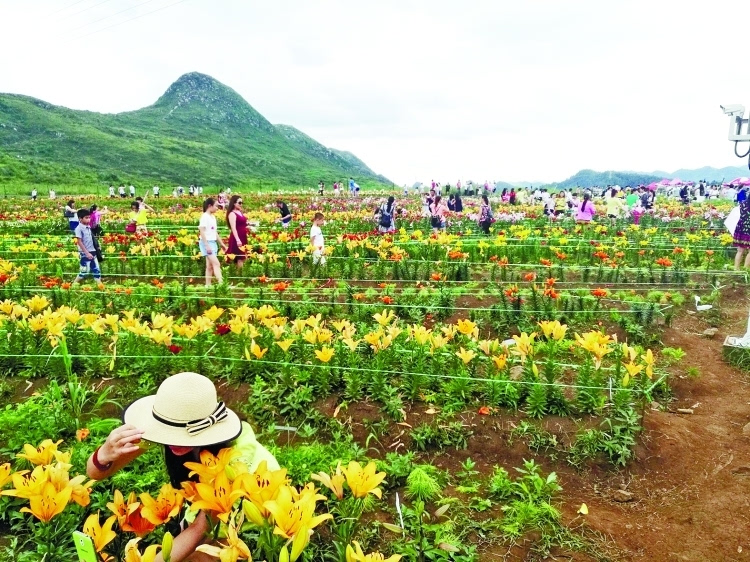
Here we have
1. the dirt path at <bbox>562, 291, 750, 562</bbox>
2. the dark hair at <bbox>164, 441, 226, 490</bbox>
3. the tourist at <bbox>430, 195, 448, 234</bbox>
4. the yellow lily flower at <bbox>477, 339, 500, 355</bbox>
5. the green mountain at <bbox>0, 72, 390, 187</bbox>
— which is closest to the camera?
the dark hair at <bbox>164, 441, 226, 490</bbox>

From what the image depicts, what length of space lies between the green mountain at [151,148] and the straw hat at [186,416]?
51.9m

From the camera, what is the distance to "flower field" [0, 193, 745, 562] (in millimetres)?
2135

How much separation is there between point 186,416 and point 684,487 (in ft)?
10.1

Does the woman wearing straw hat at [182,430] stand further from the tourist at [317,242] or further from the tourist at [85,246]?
the tourist at [85,246]

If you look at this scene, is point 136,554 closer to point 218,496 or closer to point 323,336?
point 218,496

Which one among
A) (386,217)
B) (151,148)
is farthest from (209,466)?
(151,148)

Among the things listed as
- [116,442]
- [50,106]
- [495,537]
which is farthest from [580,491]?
[50,106]

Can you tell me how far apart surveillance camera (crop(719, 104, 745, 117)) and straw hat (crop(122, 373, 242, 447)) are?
5.56 m

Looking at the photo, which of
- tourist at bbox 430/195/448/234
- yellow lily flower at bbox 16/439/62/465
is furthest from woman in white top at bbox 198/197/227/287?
tourist at bbox 430/195/448/234

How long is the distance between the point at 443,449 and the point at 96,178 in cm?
5756

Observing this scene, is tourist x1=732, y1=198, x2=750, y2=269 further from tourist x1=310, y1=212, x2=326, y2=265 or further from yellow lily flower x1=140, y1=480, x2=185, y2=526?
yellow lily flower x1=140, y1=480, x2=185, y2=526

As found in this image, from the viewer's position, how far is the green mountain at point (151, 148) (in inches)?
2322

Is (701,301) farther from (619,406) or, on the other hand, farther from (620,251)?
(619,406)

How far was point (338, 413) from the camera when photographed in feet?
13.3
